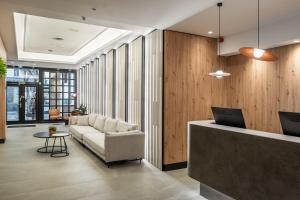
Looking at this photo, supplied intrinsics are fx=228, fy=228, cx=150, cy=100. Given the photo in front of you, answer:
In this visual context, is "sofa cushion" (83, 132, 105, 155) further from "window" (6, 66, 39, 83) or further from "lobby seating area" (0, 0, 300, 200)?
"window" (6, 66, 39, 83)

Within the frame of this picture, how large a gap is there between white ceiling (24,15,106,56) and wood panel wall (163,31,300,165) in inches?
112

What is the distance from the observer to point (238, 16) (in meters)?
3.97

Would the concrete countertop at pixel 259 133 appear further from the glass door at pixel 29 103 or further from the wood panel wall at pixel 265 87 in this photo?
the glass door at pixel 29 103

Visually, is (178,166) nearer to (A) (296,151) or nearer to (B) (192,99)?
(B) (192,99)

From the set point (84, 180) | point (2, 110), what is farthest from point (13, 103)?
point (84, 180)

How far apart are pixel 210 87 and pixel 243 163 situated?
2813 millimetres

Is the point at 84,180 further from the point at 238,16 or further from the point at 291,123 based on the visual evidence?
the point at 238,16

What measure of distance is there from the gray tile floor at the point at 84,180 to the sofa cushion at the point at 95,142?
0.95 ft

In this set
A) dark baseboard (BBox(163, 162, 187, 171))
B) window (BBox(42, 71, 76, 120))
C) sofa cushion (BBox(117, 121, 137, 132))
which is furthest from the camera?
window (BBox(42, 71, 76, 120))

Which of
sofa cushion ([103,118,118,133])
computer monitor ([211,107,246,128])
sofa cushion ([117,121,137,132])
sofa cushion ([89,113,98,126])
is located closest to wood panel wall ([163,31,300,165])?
sofa cushion ([117,121,137,132])

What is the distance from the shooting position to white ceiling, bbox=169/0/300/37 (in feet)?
11.3

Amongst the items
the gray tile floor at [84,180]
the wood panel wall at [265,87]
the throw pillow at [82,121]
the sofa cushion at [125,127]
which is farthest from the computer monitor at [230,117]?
the throw pillow at [82,121]

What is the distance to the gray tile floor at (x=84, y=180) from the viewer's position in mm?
3580

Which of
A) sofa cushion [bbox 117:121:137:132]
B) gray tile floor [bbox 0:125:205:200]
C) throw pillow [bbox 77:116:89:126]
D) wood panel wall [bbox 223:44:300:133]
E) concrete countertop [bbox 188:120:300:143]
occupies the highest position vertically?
wood panel wall [bbox 223:44:300:133]
